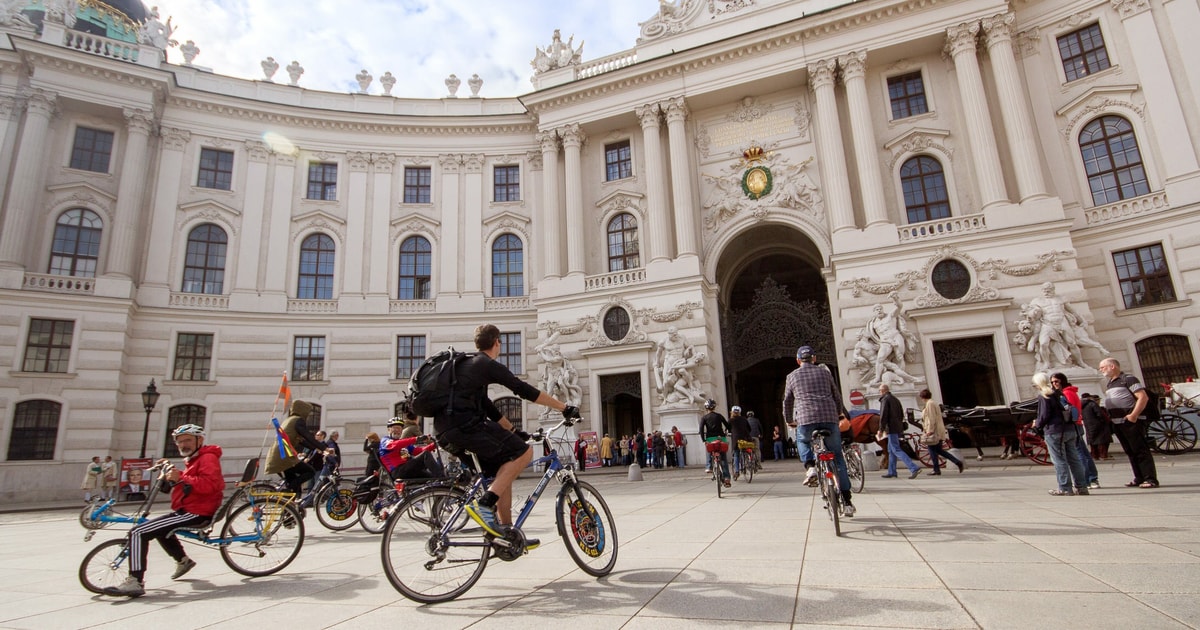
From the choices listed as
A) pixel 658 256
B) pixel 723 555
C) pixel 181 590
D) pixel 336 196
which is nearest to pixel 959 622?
pixel 723 555

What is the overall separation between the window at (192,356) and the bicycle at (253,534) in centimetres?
2413

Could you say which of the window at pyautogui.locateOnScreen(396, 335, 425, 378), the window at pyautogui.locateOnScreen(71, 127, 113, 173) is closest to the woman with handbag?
the window at pyautogui.locateOnScreen(396, 335, 425, 378)

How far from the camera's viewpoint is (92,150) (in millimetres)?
26891

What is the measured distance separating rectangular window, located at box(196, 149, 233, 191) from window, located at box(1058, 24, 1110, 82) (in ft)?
121

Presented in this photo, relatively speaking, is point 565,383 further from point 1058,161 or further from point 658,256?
point 1058,161

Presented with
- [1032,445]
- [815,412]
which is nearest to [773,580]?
[815,412]

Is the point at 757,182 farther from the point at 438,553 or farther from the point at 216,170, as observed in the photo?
the point at 216,170

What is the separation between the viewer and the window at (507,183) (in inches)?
1252

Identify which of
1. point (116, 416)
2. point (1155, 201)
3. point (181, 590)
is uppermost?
point (1155, 201)

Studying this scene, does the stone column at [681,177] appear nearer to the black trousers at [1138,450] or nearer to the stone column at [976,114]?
the stone column at [976,114]

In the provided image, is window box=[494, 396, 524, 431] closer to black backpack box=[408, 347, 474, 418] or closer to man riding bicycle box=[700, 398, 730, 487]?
man riding bicycle box=[700, 398, 730, 487]

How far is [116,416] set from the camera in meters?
24.1

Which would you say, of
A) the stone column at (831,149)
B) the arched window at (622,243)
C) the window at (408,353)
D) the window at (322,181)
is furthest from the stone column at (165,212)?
the stone column at (831,149)

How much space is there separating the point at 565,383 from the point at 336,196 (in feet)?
51.7
